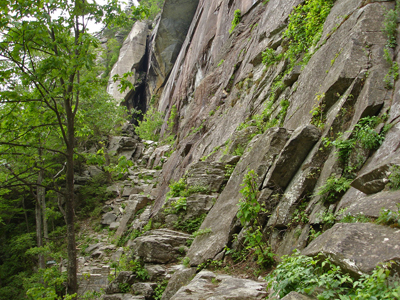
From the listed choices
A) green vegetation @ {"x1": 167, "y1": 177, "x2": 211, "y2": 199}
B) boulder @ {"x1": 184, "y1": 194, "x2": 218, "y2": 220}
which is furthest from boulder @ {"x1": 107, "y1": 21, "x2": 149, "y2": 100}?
boulder @ {"x1": 184, "y1": 194, "x2": 218, "y2": 220}

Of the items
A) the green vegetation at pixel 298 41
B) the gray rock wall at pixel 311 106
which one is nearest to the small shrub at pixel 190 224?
the gray rock wall at pixel 311 106

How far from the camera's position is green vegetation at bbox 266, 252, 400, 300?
2.30 meters

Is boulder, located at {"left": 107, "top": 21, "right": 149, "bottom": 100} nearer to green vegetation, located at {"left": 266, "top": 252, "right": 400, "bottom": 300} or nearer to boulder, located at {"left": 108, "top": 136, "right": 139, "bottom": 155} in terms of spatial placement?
boulder, located at {"left": 108, "top": 136, "right": 139, "bottom": 155}

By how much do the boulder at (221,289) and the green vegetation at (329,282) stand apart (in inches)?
19.0

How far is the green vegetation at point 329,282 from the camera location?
2.30 meters

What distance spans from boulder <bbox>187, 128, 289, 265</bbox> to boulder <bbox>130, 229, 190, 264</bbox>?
3.27 feet

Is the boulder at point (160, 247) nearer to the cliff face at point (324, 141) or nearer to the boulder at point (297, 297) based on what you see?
the cliff face at point (324, 141)

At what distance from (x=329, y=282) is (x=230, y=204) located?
12.7 ft

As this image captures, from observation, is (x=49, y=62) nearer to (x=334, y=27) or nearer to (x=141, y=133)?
(x=334, y=27)

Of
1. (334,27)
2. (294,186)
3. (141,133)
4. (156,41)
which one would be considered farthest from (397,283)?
(156,41)

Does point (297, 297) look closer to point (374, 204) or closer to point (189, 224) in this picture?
point (374, 204)

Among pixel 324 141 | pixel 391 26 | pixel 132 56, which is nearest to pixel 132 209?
pixel 324 141

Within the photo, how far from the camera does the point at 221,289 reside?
4.25 m

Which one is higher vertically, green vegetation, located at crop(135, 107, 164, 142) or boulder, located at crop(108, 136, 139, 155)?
green vegetation, located at crop(135, 107, 164, 142)
